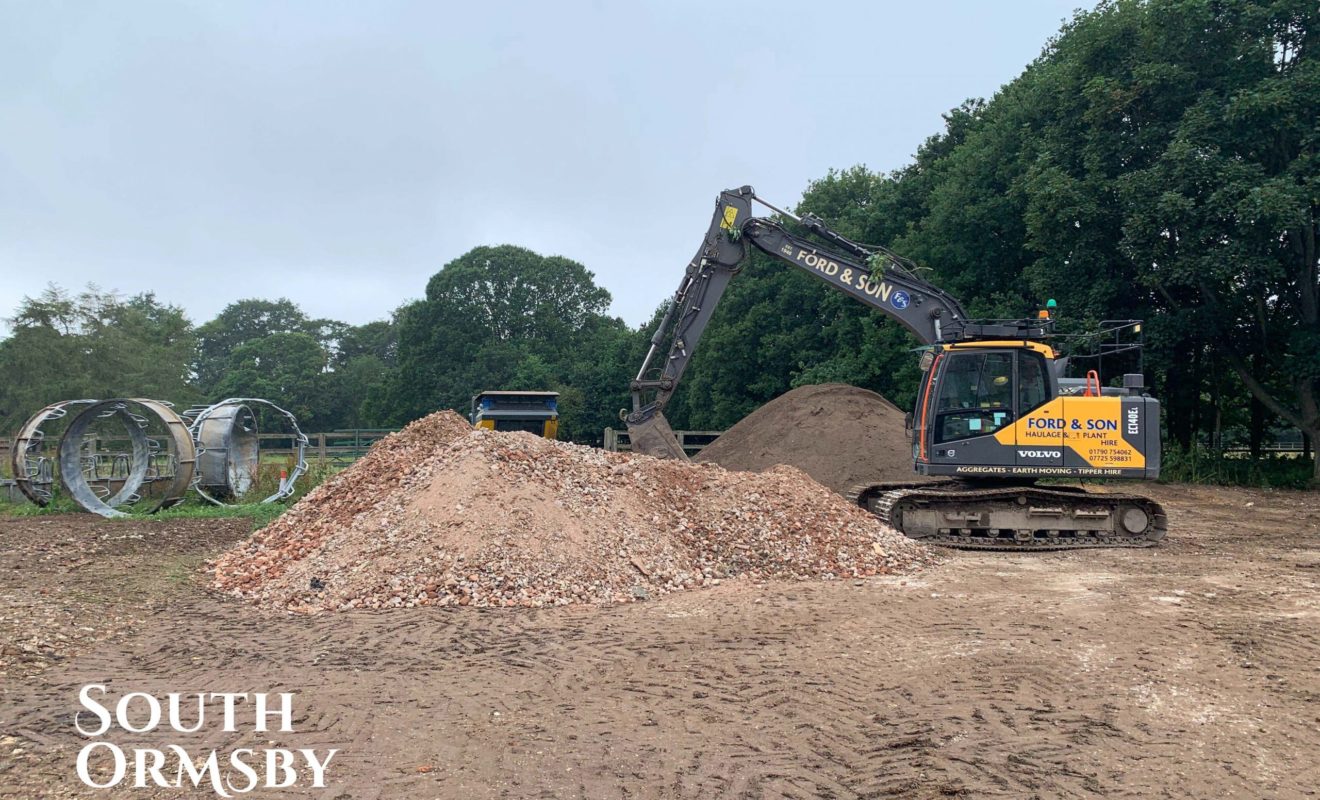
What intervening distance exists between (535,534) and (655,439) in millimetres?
6608

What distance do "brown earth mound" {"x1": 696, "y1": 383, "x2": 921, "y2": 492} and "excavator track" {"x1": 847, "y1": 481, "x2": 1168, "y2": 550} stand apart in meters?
4.14

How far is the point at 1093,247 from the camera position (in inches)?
739

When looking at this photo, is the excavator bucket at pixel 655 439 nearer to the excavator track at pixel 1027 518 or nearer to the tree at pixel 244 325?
the excavator track at pixel 1027 518

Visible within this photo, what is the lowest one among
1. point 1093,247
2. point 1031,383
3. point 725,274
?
point 1031,383

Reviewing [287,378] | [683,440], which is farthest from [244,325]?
[683,440]

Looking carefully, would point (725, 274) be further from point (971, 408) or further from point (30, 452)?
point (30, 452)

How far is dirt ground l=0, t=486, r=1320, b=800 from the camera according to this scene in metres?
4.26

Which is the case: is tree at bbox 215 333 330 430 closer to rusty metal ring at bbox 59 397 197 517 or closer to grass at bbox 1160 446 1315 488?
rusty metal ring at bbox 59 397 197 517

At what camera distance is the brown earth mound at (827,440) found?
1667cm

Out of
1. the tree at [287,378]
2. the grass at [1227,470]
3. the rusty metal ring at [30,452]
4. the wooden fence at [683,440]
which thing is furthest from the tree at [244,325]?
the grass at [1227,470]

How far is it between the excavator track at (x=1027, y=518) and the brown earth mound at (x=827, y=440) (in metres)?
4.14

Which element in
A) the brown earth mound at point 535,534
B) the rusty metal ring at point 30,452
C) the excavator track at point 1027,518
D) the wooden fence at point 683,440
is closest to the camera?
the brown earth mound at point 535,534

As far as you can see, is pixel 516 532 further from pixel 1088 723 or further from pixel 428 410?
pixel 428 410

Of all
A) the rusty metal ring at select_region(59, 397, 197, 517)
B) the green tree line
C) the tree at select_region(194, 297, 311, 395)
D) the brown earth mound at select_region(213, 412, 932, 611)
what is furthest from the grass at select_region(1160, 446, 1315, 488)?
the tree at select_region(194, 297, 311, 395)
